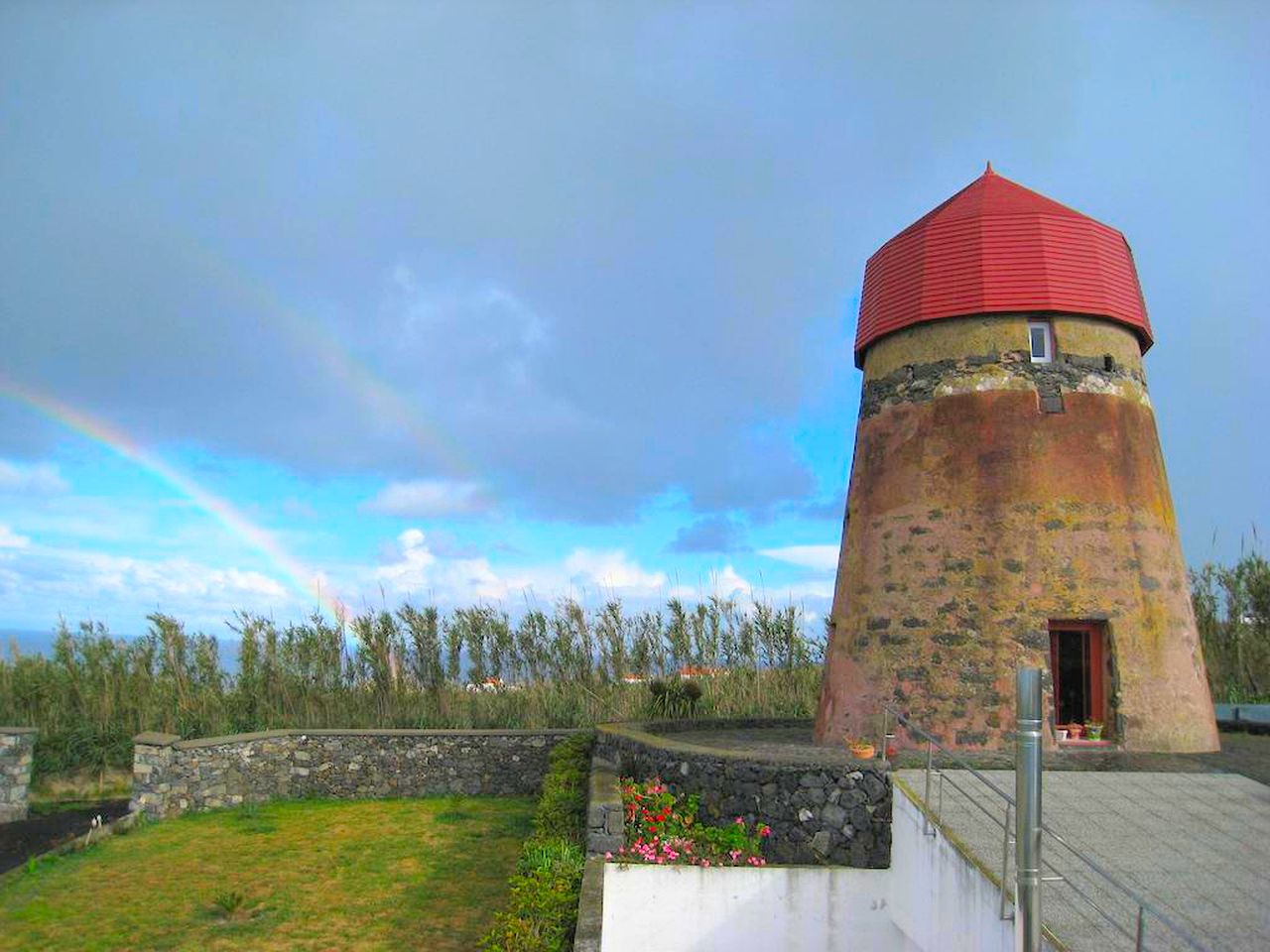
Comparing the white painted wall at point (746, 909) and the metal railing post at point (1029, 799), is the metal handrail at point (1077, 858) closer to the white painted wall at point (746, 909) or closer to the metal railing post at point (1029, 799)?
the metal railing post at point (1029, 799)

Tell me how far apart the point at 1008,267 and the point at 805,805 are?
668 centimetres

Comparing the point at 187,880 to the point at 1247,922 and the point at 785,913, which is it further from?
the point at 1247,922

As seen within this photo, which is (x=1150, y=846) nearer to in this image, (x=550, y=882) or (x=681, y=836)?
(x=681, y=836)

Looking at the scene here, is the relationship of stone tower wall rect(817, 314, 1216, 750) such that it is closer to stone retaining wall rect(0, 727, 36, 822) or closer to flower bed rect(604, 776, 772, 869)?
flower bed rect(604, 776, 772, 869)

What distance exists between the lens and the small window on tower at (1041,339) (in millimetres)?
11367

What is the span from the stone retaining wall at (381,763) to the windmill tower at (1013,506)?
6084 mm

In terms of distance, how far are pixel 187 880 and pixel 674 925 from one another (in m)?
6.01

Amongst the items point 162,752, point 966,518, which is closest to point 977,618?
point 966,518

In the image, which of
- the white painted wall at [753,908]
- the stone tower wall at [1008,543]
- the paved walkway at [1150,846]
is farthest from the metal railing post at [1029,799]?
the stone tower wall at [1008,543]

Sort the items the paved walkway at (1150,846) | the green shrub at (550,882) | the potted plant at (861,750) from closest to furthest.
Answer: the paved walkway at (1150,846), the green shrub at (550,882), the potted plant at (861,750)

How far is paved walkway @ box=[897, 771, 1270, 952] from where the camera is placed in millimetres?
5781

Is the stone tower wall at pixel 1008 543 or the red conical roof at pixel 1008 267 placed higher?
the red conical roof at pixel 1008 267

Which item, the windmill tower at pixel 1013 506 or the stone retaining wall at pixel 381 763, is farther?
the stone retaining wall at pixel 381 763

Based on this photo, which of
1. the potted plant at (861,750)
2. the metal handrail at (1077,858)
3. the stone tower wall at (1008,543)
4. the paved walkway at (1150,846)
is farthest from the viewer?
the stone tower wall at (1008,543)
